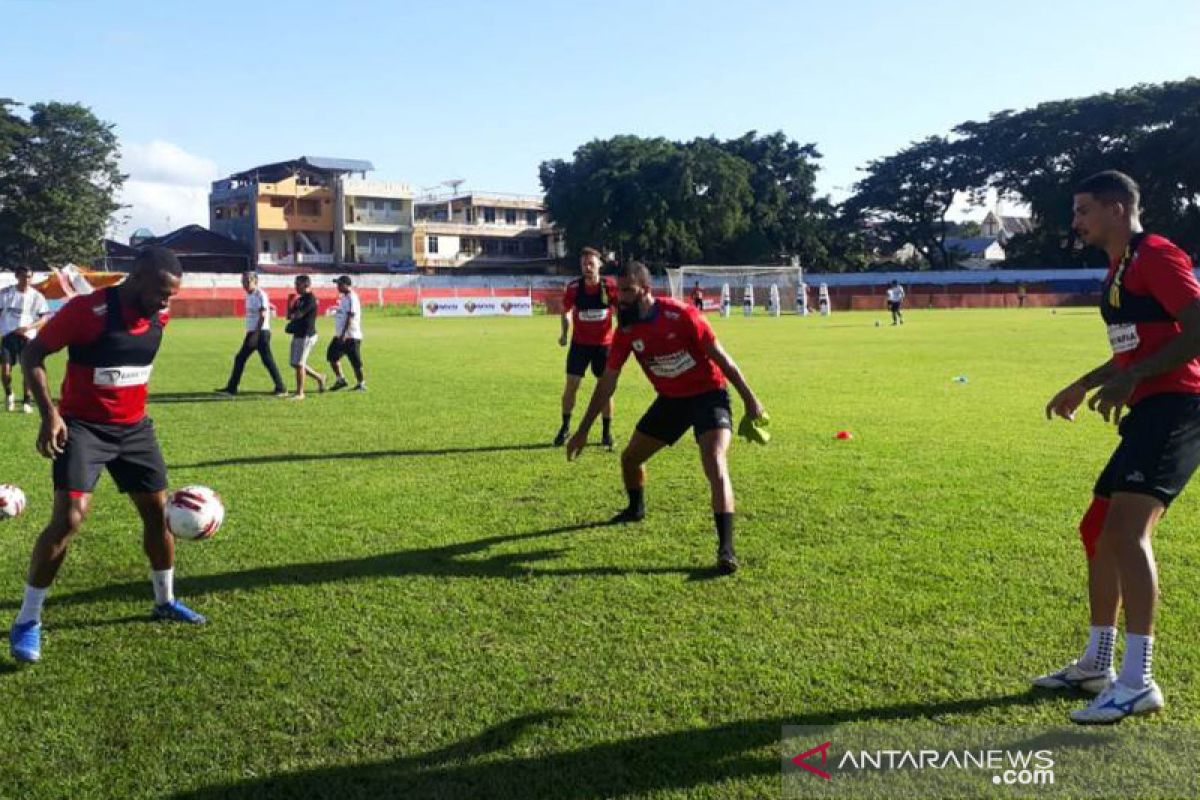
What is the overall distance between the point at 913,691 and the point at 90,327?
4.29 metres

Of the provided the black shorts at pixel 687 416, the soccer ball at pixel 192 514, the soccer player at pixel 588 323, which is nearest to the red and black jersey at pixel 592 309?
the soccer player at pixel 588 323

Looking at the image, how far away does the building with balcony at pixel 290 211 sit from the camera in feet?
257

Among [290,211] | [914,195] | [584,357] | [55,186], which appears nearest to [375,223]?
[290,211]

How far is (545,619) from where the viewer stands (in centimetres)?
506

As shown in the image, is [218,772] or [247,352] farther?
[247,352]

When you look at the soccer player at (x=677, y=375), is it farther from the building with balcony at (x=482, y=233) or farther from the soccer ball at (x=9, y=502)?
the building with balcony at (x=482, y=233)

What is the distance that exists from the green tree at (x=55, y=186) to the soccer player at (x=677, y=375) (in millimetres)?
67117

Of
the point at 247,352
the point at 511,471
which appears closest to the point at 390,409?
the point at 247,352

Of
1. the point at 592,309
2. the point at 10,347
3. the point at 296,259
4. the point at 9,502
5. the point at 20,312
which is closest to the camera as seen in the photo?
the point at 9,502

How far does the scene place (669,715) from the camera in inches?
155

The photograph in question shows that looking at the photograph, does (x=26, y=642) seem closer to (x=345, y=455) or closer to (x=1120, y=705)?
(x=1120, y=705)

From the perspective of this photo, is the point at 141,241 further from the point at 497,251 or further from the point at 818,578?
the point at 818,578

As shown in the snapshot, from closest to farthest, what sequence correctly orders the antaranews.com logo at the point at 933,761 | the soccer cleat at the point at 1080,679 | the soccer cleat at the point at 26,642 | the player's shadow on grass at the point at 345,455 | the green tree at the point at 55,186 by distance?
A: 1. the antaranews.com logo at the point at 933,761
2. the soccer cleat at the point at 1080,679
3. the soccer cleat at the point at 26,642
4. the player's shadow on grass at the point at 345,455
5. the green tree at the point at 55,186

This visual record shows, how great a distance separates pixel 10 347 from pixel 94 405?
1086cm
